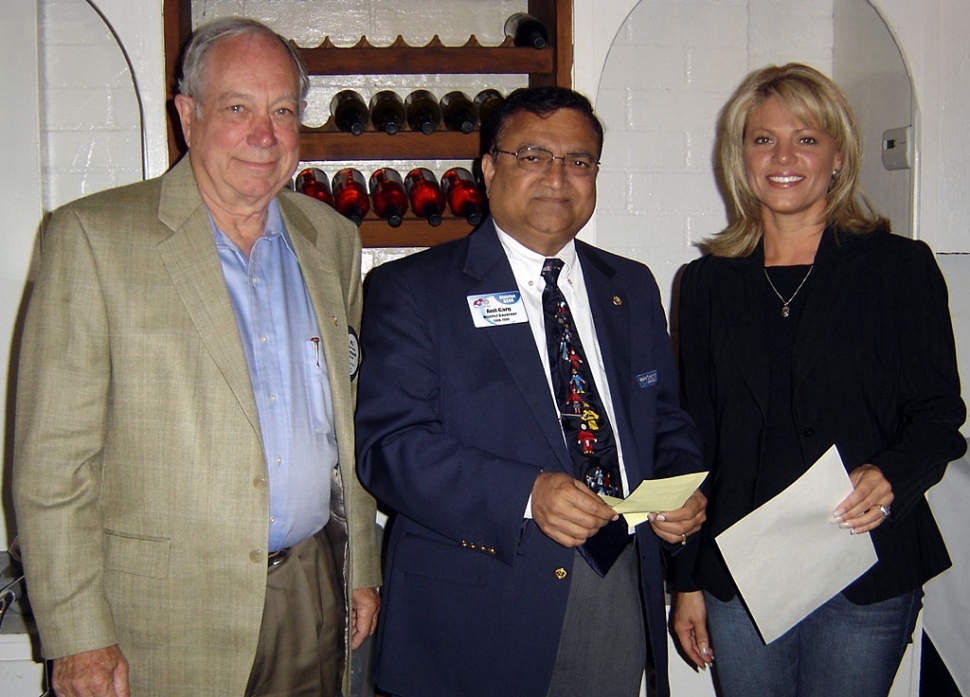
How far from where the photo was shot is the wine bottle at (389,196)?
8.86 feet

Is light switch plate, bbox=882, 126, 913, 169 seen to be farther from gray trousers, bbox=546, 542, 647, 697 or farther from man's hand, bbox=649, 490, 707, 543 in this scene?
gray trousers, bbox=546, 542, 647, 697

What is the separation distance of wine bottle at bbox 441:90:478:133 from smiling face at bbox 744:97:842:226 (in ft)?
3.48

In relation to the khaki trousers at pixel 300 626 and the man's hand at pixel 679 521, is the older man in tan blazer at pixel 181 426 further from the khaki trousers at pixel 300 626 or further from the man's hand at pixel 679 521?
the man's hand at pixel 679 521

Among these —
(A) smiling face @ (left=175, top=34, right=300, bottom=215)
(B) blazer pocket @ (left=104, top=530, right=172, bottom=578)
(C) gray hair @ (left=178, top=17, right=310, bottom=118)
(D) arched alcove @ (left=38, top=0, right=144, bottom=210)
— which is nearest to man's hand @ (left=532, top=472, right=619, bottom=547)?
(B) blazer pocket @ (left=104, top=530, right=172, bottom=578)

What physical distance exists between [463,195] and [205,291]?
1349 millimetres

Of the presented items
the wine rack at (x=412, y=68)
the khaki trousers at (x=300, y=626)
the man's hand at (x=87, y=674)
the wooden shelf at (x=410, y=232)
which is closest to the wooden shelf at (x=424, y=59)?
the wine rack at (x=412, y=68)

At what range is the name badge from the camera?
5.57ft

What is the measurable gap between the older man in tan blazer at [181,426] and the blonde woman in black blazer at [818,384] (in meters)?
0.84

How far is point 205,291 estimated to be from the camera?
5.10ft

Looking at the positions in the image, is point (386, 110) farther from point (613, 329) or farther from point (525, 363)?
point (525, 363)

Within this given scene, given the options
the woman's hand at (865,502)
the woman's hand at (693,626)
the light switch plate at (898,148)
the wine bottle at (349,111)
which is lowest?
the woman's hand at (693,626)

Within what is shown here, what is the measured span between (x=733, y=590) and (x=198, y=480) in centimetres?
115

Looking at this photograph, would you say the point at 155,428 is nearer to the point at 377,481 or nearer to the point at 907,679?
the point at 377,481

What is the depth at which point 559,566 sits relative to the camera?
5.40 ft
